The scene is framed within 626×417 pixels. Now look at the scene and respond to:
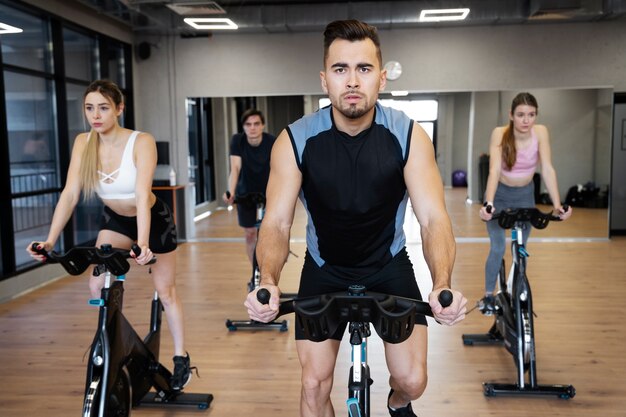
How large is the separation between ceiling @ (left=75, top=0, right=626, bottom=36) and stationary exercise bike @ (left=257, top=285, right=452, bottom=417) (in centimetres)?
641

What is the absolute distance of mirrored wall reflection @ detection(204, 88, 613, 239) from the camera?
845cm

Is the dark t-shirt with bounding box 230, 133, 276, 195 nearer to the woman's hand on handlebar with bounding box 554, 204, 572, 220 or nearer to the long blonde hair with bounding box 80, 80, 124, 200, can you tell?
the long blonde hair with bounding box 80, 80, 124, 200

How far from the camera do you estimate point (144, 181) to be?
282cm

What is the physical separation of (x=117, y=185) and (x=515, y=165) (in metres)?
2.45

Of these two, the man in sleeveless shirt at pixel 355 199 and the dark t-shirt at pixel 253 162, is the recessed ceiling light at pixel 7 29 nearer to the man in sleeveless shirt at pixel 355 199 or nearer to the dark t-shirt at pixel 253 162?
the dark t-shirt at pixel 253 162

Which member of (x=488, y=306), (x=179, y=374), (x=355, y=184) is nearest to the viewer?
(x=355, y=184)

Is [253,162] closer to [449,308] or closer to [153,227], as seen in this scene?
[153,227]

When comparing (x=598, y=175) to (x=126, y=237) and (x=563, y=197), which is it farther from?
(x=126, y=237)

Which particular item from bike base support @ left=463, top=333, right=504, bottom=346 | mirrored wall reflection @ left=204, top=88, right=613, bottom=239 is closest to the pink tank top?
bike base support @ left=463, top=333, right=504, bottom=346

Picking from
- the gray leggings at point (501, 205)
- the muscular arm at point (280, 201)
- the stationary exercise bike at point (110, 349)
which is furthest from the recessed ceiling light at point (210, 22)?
the muscular arm at point (280, 201)

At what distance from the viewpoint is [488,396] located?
10.8 feet

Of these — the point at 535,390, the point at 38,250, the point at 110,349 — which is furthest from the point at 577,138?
the point at 38,250

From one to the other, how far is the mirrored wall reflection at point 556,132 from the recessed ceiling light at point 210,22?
56.3 inches

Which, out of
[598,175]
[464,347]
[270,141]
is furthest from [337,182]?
[598,175]
